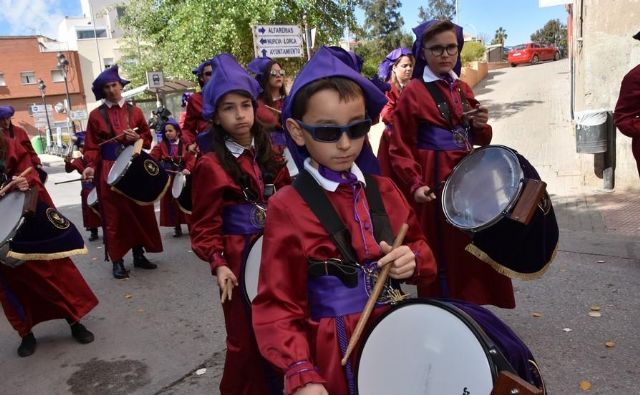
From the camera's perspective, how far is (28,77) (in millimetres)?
50438

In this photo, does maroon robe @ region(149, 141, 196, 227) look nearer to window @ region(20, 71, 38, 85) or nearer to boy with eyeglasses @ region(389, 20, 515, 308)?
boy with eyeglasses @ region(389, 20, 515, 308)

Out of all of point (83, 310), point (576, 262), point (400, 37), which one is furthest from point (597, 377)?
point (400, 37)

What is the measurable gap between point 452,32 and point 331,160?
197 centimetres

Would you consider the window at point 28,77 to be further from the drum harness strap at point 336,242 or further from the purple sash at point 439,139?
the drum harness strap at point 336,242

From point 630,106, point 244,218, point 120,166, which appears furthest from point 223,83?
point 630,106

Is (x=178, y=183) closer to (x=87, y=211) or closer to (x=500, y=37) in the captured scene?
(x=87, y=211)

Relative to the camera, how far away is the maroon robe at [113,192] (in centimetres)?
585

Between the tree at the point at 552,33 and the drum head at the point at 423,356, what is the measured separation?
51.1 m

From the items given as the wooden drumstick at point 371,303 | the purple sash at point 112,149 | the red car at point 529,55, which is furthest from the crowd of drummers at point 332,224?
the red car at point 529,55

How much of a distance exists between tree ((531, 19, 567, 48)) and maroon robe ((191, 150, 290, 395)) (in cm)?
5017

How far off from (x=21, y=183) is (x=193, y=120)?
10.1 ft

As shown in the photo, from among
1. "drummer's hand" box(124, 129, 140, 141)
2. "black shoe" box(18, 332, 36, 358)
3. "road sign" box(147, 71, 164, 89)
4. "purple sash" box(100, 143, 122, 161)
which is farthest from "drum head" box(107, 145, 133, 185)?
"road sign" box(147, 71, 164, 89)

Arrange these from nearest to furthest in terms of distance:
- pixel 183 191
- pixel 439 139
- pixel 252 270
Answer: pixel 252 270 → pixel 439 139 → pixel 183 191

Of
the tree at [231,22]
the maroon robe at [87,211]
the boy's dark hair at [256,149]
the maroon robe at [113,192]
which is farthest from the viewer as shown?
the tree at [231,22]
